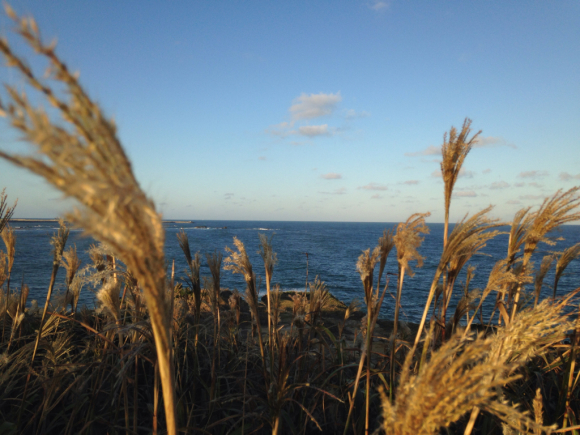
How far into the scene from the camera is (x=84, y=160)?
59 cm

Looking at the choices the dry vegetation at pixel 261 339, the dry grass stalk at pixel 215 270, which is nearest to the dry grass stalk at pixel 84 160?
the dry vegetation at pixel 261 339

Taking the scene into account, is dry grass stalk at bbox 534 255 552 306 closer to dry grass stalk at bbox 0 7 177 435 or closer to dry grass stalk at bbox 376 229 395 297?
dry grass stalk at bbox 376 229 395 297

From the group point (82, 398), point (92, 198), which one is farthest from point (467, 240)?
point (82, 398)

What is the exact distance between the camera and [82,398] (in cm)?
251

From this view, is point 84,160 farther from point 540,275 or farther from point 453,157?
point 540,275

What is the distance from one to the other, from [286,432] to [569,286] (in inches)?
966

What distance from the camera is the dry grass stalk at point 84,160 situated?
55 centimetres

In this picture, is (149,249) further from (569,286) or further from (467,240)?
(569,286)

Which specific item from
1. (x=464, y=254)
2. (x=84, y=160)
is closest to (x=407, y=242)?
(x=464, y=254)

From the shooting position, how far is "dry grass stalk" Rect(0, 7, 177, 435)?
55 centimetres

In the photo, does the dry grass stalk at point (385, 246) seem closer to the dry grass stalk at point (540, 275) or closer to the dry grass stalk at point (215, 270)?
the dry grass stalk at point (215, 270)

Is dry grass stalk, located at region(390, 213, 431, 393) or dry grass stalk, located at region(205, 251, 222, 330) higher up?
dry grass stalk, located at region(390, 213, 431, 393)

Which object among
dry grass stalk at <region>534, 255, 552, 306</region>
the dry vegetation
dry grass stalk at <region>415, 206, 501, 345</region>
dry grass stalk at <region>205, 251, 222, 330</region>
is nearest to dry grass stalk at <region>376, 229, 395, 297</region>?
the dry vegetation

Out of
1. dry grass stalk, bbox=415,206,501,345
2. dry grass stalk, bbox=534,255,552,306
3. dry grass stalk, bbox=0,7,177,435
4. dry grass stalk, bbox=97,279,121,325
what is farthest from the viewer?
dry grass stalk, bbox=534,255,552,306
